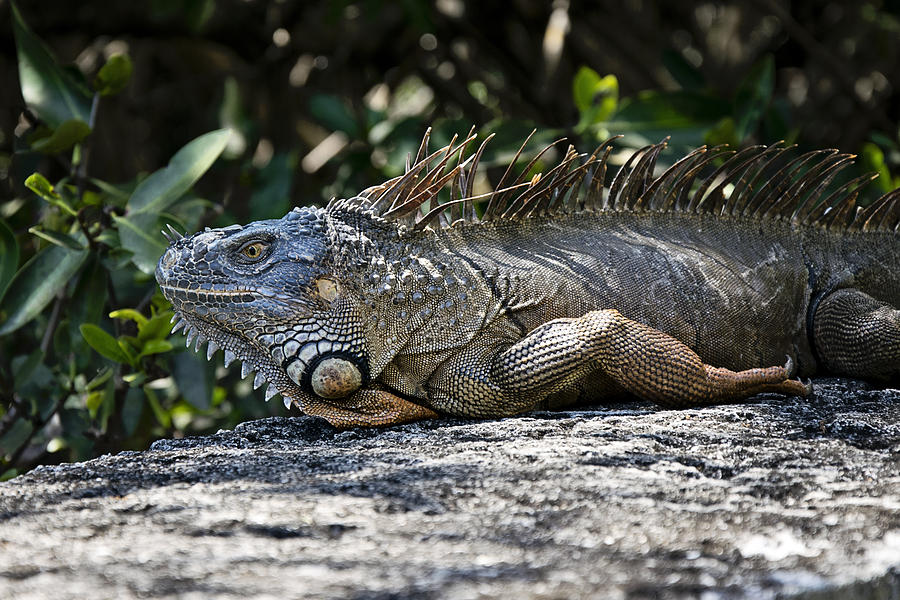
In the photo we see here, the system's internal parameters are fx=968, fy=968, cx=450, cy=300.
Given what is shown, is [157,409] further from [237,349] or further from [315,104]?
[315,104]

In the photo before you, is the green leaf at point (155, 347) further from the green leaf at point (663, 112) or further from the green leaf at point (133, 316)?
the green leaf at point (663, 112)

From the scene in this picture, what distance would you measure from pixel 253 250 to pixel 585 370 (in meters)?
1.23

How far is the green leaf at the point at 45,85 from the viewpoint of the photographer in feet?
15.5

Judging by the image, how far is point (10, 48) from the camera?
278 inches

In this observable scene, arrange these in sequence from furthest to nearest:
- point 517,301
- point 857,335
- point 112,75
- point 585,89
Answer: point 585,89 < point 112,75 < point 857,335 < point 517,301

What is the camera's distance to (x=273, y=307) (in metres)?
3.29

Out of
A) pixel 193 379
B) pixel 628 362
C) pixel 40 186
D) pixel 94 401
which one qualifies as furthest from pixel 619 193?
pixel 94 401

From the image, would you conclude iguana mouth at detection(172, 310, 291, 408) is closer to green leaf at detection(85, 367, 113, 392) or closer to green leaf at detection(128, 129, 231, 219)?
green leaf at detection(128, 129, 231, 219)

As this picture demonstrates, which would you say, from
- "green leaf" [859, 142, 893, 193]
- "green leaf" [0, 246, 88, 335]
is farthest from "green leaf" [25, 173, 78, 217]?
"green leaf" [859, 142, 893, 193]

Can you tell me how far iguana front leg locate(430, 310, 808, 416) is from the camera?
3.32 meters

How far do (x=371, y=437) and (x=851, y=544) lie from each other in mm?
1590

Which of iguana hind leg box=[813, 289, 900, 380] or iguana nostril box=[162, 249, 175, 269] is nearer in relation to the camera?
iguana nostril box=[162, 249, 175, 269]

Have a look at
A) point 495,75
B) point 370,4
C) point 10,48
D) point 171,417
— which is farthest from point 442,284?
point 495,75

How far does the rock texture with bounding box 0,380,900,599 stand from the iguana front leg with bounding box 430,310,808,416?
11 centimetres
